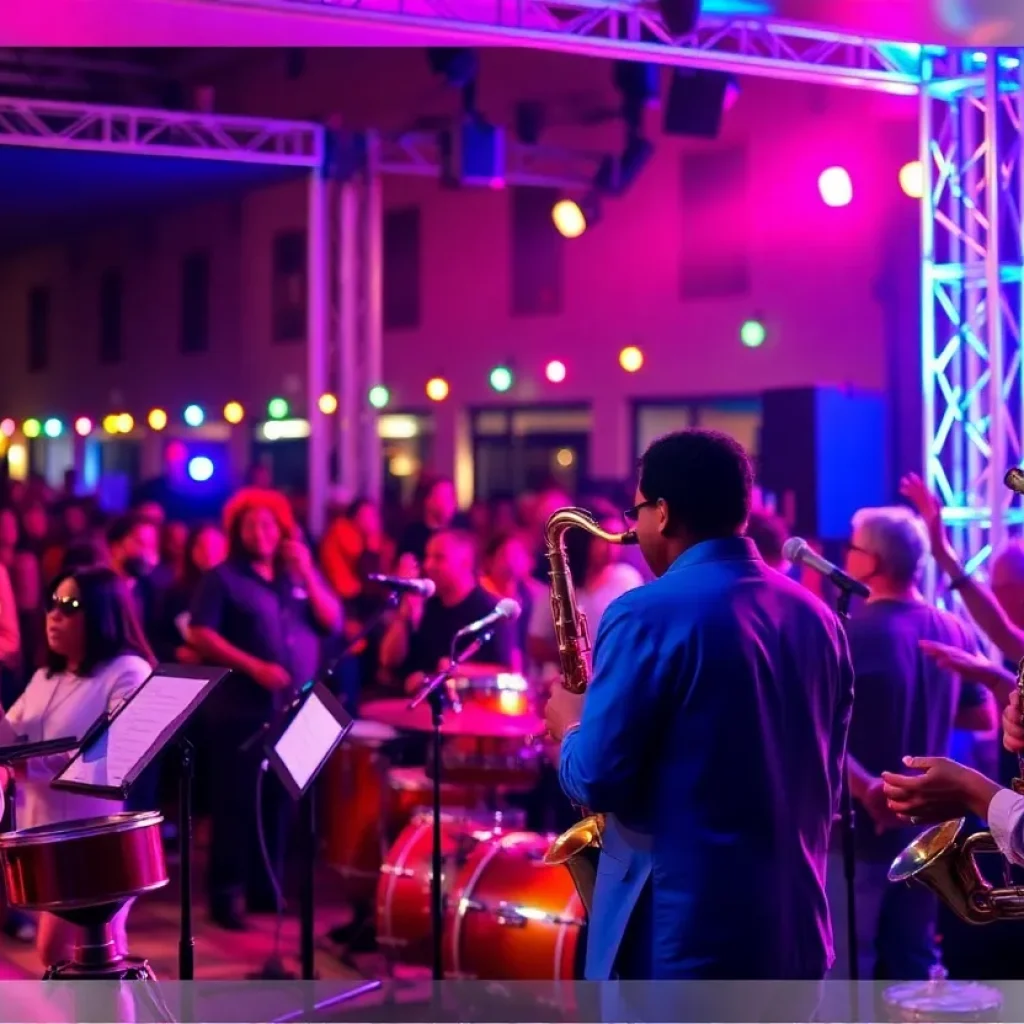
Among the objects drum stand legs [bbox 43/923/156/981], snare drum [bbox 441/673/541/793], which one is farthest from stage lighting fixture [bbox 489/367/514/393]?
drum stand legs [bbox 43/923/156/981]

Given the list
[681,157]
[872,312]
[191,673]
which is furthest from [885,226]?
[191,673]

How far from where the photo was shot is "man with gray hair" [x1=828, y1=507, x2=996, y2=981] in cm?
489

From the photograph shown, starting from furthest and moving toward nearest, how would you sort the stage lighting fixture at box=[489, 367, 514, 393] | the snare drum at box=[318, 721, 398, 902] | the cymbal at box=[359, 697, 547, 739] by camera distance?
the stage lighting fixture at box=[489, 367, 514, 393], the snare drum at box=[318, 721, 398, 902], the cymbal at box=[359, 697, 547, 739]

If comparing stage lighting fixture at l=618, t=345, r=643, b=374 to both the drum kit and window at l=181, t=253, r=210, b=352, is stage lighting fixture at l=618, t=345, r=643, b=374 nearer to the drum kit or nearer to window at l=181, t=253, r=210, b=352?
window at l=181, t=253, r=210, b=352

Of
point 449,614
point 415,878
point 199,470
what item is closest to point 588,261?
point 199,470

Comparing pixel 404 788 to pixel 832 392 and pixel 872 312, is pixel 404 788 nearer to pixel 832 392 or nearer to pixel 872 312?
pixel 832 392

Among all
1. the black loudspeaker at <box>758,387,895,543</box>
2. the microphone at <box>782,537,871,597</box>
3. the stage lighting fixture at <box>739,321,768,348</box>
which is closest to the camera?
the microphone at <box>782,537,871,597</box>

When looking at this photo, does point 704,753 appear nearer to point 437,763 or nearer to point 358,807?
point 437,763

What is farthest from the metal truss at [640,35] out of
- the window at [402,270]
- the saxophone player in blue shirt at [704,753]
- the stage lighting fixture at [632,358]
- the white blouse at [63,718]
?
the window at [402,270]

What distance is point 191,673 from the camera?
4.12 meters

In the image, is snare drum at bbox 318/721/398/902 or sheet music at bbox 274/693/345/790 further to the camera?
snare drum at bbox 318/721/398/902

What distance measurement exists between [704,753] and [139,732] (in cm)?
172

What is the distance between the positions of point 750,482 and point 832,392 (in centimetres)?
705

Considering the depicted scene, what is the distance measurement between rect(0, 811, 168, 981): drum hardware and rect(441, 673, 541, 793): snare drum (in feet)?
7.24
